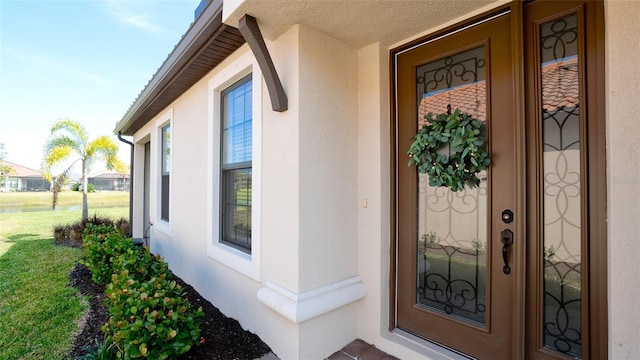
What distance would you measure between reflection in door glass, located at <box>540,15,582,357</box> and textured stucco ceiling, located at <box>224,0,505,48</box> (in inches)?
20.9

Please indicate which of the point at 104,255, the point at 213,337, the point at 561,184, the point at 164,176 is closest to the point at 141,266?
the point at 213,337

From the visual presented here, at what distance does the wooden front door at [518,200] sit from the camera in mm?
1629

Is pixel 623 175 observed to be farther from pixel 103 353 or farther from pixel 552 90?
pixel 103 353

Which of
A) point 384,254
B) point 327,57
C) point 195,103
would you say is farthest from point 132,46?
point 384,254

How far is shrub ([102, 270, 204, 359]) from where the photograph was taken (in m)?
1.96

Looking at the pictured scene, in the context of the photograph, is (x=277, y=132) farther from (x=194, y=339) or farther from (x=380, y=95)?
(x=194, y=339)

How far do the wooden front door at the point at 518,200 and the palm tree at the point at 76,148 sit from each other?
11.3m

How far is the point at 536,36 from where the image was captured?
1822 millimetres

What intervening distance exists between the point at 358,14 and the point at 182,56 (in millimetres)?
2245

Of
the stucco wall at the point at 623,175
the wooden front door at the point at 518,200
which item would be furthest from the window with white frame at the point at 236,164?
the stucco wall at the point at 623,175

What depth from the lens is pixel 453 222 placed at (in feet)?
7.15

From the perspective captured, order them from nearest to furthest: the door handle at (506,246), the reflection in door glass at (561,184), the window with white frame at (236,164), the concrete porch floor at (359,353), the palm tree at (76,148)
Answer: the reflection in door glass at (561,184) < the door handle at (506,246) < the concrete porch floor at (359,353) < the window with white frame at (236,164) < the palm tree at (76,148)

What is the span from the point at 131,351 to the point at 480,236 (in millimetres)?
2555

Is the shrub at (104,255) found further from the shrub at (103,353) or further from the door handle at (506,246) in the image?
the door handle at (506,246)
